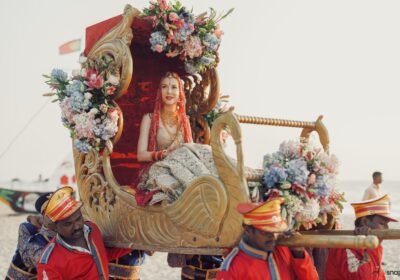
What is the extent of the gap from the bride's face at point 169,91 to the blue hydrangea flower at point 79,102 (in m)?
0.74

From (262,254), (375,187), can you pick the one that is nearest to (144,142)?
(262,254)

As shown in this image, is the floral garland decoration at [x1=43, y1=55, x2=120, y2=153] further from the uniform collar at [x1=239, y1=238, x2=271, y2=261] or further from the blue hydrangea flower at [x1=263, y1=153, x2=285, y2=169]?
the uniform collar at [x1=239, y1=238, x2=271, y2=261]

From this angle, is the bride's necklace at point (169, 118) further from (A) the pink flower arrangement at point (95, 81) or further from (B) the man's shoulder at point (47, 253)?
(B) the man's shoulder at point (47, 253)

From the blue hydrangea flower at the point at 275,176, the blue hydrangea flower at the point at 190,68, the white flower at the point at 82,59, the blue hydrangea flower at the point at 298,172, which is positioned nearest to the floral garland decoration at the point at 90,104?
the white flower at the point at 82,59

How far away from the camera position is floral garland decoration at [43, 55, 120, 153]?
5684 millimetres

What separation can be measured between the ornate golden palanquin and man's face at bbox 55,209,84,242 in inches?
20.0

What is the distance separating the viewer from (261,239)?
4.12 metres

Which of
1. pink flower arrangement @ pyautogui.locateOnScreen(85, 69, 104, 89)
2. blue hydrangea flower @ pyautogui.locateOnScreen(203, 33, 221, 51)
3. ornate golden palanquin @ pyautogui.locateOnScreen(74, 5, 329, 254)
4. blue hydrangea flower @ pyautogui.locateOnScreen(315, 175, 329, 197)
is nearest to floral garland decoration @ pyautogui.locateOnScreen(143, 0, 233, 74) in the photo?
blue hydrangea flower @ pyautogui.locateOnScreen(203, 33, 221, 51)

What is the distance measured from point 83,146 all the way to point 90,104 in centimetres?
38

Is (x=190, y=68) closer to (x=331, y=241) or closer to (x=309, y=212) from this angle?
(x=309, y=212)

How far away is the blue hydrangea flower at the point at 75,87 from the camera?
575 centimetres

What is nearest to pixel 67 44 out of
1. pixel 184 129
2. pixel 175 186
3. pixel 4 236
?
pixel 4 236

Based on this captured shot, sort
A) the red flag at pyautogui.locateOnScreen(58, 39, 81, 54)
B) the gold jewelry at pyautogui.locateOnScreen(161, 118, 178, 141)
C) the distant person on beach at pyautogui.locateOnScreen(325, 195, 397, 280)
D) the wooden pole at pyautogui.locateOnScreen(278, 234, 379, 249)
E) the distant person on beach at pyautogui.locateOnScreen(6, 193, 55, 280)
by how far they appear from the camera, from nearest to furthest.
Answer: the wooden pole at pyautogui.locateOnScreen(278, 234, 379, 249) < the distant person on beach at pyautogui.locateOnScreen(325, 195, 397, 280) < the distant person on beach at pyautogui.locateOnScreen(6, 193, 55, 280) < the gold jewelry at pyautogui.locateOnScreen(161, 118, 178, 141) < the red flag at pyautogui.locateOnScreen(58, 39, 81, 54)

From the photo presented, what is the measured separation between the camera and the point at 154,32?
597cm
